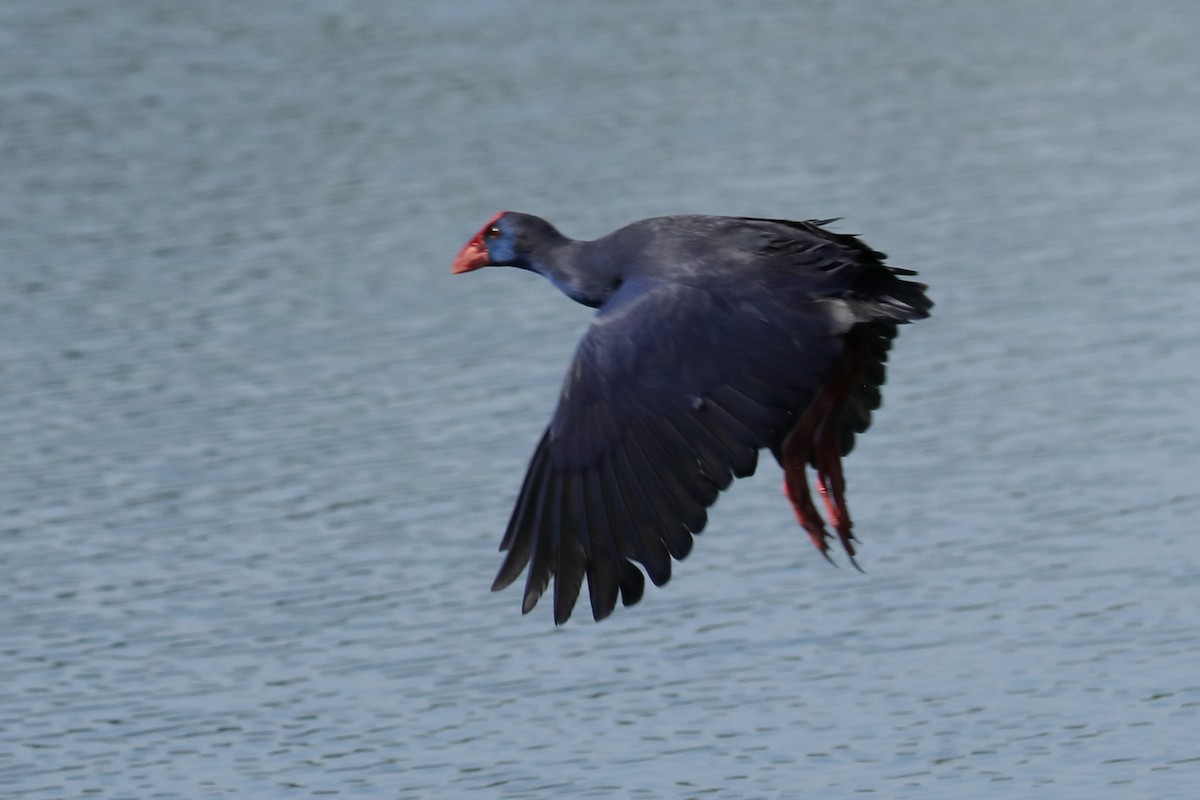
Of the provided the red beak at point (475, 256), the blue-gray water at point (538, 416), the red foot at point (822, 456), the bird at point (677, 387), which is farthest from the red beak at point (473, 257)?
the blue-gray water at point (538, 416)

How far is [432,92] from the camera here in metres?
21.0

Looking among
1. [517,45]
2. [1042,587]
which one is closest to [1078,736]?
[1042,587]

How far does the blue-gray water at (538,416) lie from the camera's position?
29.5 ft

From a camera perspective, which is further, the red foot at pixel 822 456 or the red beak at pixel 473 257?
the red beak at pixel 473 257

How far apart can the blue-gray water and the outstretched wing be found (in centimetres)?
152

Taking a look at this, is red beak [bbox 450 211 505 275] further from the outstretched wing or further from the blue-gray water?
the blue-gray water

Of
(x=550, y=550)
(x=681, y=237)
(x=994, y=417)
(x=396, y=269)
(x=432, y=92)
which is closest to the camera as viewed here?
(x=550, y=550)

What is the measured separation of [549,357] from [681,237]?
243 inches

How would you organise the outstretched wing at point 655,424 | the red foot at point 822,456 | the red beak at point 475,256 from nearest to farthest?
the outstretched wing at point 655,424, the red foot at point 822,456, the red beak at point 475,256

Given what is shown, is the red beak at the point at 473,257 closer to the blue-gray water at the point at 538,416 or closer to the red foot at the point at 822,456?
the red foot at the point at 822,456

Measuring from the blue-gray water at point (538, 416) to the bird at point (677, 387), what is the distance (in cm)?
152

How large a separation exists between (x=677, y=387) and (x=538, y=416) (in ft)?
18.4

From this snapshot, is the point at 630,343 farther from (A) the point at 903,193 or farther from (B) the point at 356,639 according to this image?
(A) the point at 903,193

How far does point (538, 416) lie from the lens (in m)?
12.9
